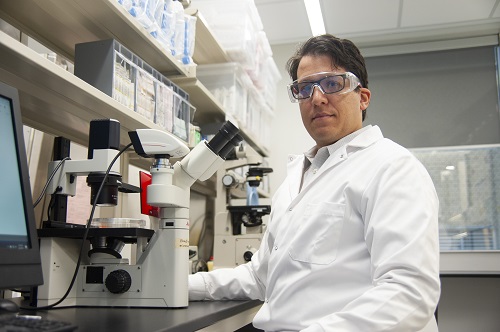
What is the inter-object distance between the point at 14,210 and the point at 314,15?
10.0 ft

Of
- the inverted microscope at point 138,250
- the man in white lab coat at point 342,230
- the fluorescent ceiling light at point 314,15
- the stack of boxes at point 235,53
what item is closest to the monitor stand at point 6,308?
the inverted microscope at point 138,250

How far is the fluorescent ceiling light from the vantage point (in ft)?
11.0

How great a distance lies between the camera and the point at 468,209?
11.6ft

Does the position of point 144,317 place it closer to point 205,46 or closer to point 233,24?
point 205,46

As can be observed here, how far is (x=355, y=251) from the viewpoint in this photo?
1.17 meters

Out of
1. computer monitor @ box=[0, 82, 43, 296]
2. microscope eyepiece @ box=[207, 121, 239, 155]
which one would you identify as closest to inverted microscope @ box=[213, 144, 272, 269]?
microscope eyepiece @ box=[207, 121, 239, 155]

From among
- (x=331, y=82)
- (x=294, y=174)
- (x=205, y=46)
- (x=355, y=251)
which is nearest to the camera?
(x=355, y=251)

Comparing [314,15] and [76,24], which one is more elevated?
[314,15]

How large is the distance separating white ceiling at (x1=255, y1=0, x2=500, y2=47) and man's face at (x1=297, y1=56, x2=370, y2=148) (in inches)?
81.6

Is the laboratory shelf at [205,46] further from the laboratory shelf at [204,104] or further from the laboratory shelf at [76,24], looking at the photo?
the laboratory shelf at [76,24]

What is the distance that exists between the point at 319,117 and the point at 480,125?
9.00 ft

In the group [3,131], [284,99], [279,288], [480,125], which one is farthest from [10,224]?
[480,125]

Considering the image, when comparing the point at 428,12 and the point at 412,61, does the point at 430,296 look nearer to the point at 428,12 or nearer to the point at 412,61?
the point at 428,12

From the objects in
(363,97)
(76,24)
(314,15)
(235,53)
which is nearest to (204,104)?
(235,53)
